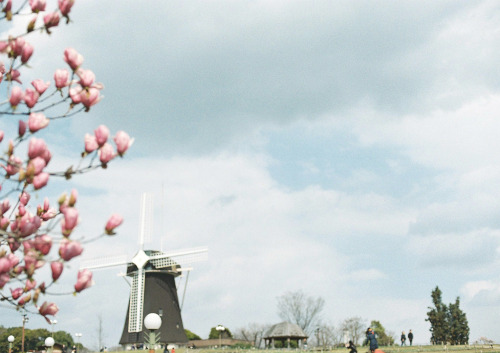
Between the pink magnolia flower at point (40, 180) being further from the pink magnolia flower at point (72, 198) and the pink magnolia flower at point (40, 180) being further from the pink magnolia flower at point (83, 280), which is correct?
the pink magnolia flower at point (83, 280)

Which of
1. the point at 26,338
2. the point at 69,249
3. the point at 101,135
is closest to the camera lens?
the point at 69,249

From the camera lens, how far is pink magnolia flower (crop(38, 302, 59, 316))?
12.6 feet

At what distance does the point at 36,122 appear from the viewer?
3.63 meters

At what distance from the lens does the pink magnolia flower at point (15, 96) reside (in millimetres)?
3734

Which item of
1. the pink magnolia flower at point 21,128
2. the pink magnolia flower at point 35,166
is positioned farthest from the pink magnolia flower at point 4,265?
the pink magnolia flower at point 21,128

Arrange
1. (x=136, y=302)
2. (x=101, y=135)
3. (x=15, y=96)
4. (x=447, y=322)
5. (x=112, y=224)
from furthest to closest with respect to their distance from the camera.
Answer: (x=447, y=322) < (x=136, y=302) < (x=15, y=96) < (x=101, y=135) < (x=112, y=224)

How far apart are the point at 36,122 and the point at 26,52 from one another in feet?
2.02

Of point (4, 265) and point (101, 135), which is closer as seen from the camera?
point (4, 265)

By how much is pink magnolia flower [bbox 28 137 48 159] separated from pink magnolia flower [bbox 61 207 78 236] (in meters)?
0.47

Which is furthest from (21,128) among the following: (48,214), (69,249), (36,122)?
(48,214)

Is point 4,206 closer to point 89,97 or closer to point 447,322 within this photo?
point 89,97

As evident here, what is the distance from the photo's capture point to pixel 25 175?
11.1 ft

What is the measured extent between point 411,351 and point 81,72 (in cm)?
3793

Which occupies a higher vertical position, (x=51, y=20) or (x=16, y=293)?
(x=51, y=20)
